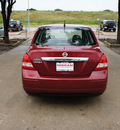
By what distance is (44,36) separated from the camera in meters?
4.88

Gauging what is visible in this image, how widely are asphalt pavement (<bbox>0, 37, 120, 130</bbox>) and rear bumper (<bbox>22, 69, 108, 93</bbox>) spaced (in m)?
0.43

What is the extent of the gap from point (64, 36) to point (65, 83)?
4.05 ft

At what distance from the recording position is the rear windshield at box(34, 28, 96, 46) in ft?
15.4

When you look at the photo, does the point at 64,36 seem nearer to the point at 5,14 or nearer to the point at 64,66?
the point at 64,66

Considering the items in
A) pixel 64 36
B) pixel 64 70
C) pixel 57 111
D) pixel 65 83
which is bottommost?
pixel 57 111

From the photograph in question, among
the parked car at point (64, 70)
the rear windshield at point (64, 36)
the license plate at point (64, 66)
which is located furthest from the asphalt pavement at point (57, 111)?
the rear windshield at point (64, 36)

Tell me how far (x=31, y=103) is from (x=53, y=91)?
0.80 m

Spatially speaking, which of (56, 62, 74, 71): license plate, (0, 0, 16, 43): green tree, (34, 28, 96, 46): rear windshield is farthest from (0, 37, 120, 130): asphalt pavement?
(0, 0, 16, 43): green tree

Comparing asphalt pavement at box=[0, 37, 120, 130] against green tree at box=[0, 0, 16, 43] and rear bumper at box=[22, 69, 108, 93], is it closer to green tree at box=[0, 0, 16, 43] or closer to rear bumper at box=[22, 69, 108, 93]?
rear bumper at box=[22, 69, 108, 93]

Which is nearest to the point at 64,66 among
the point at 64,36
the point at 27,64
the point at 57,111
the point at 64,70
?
the point at 64,70

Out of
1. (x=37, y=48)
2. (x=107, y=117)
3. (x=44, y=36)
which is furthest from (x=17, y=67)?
(x=107, y=117)

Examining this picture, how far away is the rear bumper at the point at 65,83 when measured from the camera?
4012mm

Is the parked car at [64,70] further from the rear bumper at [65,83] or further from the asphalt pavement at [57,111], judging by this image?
the asphalt pavement at [57,111]

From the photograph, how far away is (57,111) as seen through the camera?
13.9 ft
